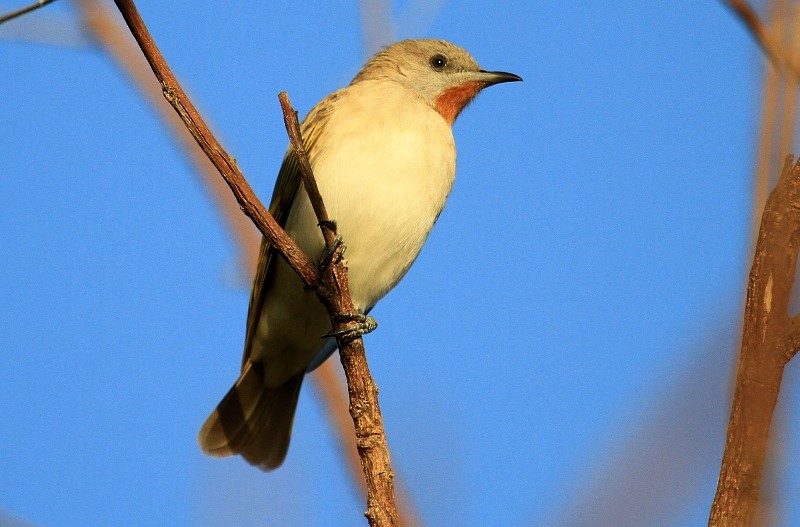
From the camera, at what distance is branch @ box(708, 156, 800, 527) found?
7.27 feet

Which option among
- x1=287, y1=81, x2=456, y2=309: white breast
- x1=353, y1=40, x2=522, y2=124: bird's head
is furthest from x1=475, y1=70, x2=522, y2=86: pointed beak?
x1=287, y1=81, x2=456, y2=309: white breast

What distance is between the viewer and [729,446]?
251 cm

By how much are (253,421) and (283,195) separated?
1.78m

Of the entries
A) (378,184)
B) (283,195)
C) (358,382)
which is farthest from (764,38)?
(283,195)

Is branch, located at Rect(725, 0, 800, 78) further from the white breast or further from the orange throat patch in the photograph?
the orange throat patch

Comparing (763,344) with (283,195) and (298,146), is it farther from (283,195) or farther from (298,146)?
(283,195)

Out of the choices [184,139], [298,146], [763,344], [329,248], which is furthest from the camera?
[184,139]

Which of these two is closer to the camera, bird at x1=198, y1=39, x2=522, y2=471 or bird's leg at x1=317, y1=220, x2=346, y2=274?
bird's leg at x1=317, y1=220, x2=346, y2=274

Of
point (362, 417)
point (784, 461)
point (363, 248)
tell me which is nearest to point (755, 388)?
point (784, 461)

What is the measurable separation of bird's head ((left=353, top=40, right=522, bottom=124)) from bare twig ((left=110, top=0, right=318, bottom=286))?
2754 mm

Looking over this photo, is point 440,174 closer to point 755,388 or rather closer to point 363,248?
point 363,248

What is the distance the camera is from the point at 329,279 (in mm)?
4320

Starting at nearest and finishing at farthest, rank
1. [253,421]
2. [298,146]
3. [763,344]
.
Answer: [763,344], [298,146], [253,421]

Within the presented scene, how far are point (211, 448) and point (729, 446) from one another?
15.0 ft
